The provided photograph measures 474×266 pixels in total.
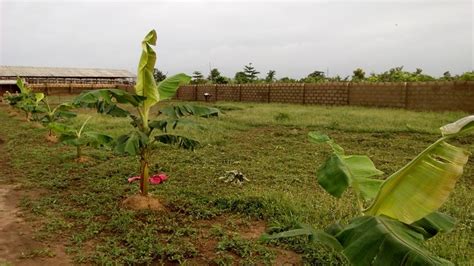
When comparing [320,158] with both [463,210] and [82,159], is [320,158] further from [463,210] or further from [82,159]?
[82,159]

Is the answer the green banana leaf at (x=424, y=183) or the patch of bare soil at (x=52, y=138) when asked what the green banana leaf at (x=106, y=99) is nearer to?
the green banana leaf at (x=424, y=183)

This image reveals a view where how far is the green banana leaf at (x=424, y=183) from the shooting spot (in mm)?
1516

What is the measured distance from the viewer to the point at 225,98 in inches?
861

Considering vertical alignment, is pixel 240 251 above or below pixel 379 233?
below

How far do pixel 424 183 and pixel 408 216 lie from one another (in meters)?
0.16

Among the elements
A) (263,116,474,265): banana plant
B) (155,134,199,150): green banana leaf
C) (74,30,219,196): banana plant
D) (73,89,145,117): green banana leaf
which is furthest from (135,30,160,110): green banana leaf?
(263,116,474,265): banana plant

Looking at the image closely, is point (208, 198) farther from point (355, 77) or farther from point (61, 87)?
point (61, 87)

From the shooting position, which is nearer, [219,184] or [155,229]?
[155,229]

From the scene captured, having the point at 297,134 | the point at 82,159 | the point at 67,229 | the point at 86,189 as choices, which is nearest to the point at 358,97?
the point at 297,134

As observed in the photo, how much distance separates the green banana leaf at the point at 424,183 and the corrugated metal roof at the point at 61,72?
38.8m

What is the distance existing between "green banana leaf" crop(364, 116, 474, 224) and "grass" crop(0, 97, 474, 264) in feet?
4.36

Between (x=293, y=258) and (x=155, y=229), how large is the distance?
1.30 meters

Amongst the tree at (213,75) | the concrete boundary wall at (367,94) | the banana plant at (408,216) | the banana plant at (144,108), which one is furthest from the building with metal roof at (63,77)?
the banana plant at (408,216)

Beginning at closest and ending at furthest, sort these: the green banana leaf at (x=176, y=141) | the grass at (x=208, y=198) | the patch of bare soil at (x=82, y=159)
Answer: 1. the grass at (x=208, y=198)
2. the green banana leaf at (x=176, y=141)
3. the patch of bare soil at (x=82, y=159)
